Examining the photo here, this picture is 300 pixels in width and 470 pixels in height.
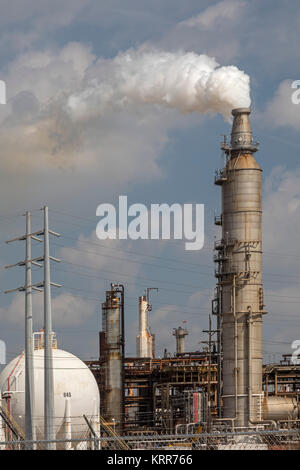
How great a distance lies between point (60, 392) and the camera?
41.1 metres

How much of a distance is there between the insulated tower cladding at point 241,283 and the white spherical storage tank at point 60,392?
11188 millimetres

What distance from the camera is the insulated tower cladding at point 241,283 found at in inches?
2002

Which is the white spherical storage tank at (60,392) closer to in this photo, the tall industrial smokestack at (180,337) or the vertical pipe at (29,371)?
the vertical pipe at (29,371)

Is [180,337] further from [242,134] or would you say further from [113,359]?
[242,134]

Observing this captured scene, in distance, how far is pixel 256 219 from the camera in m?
51.5

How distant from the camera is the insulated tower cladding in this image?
50.8 meters

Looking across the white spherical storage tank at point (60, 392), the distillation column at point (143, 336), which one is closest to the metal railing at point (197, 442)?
the white spherical storage tank at point (60, 392)

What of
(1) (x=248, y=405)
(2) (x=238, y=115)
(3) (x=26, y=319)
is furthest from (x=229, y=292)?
(3) (x=26, y=319)

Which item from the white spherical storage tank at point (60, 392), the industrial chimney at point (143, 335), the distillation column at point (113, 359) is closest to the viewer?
the white spherical storage tank at point (60, 392)

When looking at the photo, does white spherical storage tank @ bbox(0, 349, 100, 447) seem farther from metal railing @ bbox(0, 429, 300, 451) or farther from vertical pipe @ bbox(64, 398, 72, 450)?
metal railing @ bbox(0, 429, 300, 451)

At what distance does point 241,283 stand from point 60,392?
49.2 ft

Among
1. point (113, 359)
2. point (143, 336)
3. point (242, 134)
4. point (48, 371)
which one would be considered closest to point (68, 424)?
point (48, 371)

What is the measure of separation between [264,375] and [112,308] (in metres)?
11.3
